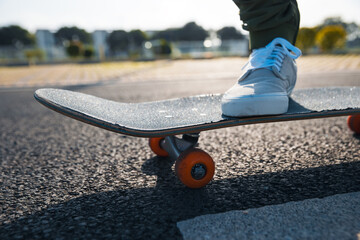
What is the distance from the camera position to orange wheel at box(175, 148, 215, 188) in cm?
111

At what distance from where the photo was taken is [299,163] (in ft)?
4.52

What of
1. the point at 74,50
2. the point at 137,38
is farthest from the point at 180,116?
the point at 137,38

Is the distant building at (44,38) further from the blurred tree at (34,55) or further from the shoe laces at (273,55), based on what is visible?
the shoe laces at (273,55)

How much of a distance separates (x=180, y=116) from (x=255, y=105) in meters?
0.35

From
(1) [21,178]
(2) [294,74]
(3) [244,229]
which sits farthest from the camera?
(2) [294,74]

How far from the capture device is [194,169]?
1.11 metres

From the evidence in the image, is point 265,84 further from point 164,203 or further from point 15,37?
point 15,37

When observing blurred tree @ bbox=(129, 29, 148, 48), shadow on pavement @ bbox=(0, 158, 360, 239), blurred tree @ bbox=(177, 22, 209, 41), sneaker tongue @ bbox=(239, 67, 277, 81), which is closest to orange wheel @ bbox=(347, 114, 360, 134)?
shadow on pavement @ bbox=(0, 158, 360, 239)

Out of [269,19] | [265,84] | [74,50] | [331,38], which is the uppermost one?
[74,50]

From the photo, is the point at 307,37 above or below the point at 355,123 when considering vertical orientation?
above

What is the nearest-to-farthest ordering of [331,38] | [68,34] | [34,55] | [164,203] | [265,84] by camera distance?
[164,203] → [265,84] → [331,38] → [34,55] → [68,34]

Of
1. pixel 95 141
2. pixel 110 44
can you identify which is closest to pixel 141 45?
pixel 110 44

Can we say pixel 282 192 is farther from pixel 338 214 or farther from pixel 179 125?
pixel 179 125

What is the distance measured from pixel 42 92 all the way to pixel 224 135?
46.5 inches
